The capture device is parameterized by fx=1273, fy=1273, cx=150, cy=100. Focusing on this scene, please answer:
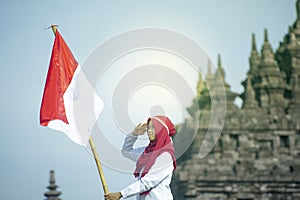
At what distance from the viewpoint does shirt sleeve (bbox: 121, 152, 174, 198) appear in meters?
10.7

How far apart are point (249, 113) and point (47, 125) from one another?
1359 inches

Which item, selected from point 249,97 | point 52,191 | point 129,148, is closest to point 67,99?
point 129,148

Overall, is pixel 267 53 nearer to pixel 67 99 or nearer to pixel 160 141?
pixel 67 99

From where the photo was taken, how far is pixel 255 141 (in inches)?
1800

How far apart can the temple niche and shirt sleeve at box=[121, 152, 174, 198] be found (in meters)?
32.8

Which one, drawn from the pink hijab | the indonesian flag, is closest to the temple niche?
the indonesian flag

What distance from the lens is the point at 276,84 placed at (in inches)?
1818

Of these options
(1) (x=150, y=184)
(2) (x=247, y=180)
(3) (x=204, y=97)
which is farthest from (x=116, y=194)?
(3) (x=204, y=97)

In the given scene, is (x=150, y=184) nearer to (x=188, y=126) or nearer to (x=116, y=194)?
(x=116, y=194)

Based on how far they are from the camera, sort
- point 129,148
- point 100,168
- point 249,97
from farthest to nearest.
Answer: point 249,97
point 129,148
point 100,168

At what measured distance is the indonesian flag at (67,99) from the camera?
11.3 metres

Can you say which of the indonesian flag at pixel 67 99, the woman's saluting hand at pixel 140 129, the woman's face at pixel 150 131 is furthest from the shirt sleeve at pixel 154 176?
the indonesian flag at pixel 67 99

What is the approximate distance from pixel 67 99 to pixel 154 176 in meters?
1.21

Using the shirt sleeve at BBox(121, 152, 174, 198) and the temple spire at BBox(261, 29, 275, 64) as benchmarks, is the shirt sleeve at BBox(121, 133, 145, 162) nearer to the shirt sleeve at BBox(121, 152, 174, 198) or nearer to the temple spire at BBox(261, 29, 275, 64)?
the shirt sleeve at BBox(121, 152, 174, 198)
